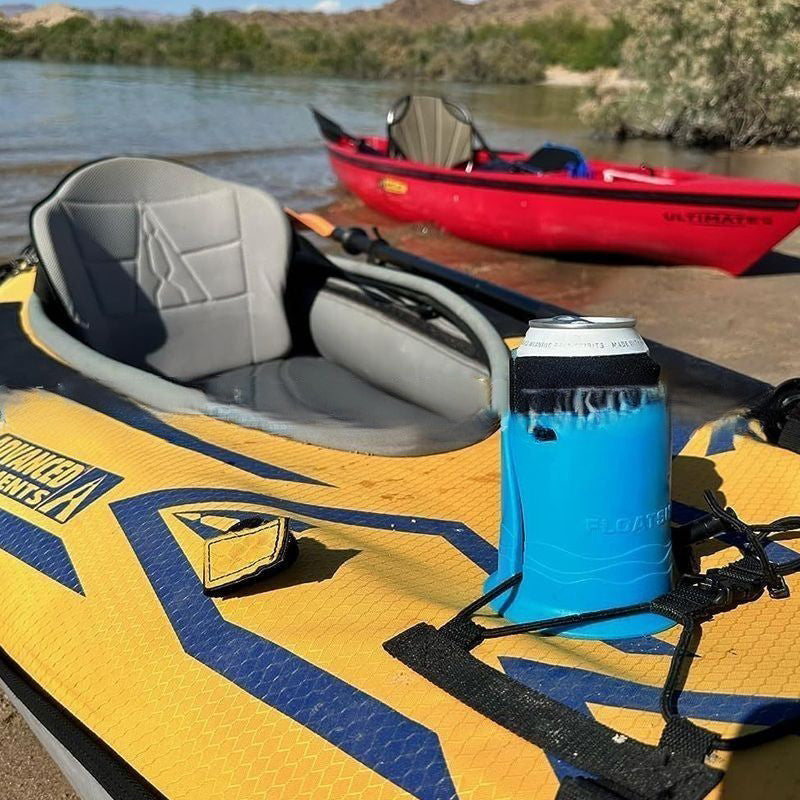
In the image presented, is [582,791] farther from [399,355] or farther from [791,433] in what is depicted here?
[399,355]

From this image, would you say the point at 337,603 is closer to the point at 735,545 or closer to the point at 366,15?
the point at 735,545

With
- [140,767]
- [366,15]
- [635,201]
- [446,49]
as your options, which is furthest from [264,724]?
[366,15]

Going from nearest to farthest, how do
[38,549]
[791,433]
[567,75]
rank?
[38,549]
[791,433]
[567,75]

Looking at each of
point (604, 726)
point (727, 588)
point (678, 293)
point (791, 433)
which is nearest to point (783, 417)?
point (791, 433)

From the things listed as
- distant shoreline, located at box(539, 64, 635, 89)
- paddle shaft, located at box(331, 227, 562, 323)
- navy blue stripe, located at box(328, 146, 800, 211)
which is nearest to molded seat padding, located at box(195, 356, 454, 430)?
paddle shaft, located at box(331, 227, 562, 323)

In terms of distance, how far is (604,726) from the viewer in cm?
133

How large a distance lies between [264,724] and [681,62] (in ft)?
43.7

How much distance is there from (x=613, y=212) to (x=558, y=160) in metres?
1.39

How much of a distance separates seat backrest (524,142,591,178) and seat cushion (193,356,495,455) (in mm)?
4333

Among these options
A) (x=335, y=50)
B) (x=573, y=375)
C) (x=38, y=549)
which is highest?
(x=335, y=50)

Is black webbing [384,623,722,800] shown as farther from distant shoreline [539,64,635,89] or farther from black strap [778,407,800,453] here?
distant shoreline [539,64,635,89]

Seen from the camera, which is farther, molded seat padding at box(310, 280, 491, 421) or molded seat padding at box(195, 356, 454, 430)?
molded seat padding at box(195, 356, 454, 430)

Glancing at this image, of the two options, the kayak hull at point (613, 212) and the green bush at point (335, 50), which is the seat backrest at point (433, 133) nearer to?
the kayak hull at point (613, 212)

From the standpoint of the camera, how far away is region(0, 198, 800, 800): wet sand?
5344 mm
